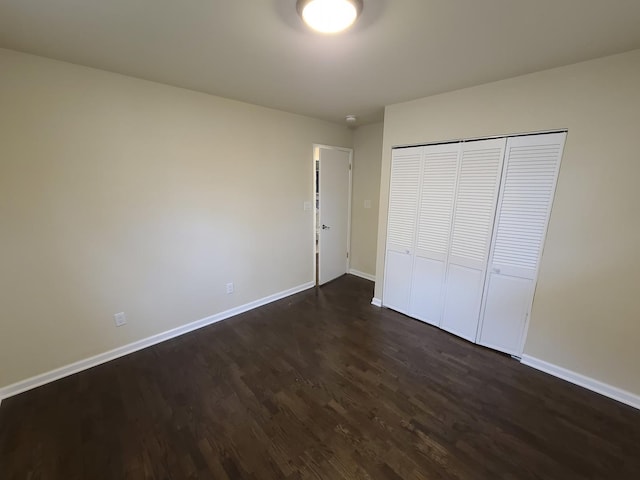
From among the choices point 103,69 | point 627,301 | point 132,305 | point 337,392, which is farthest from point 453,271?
point 103,69

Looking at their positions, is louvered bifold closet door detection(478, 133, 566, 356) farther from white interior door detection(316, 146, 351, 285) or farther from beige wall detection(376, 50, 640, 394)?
white interior door detection(316, 146, 351, 285)

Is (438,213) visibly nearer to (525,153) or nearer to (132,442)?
(525,153)

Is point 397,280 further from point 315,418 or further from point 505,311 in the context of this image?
point 315,418

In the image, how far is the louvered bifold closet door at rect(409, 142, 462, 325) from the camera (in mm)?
2553

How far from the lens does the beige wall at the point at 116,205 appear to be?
5.98 ft

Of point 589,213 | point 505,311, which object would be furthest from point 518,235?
point 505,311

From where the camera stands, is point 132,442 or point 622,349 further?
point 622,349

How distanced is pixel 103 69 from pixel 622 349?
4.41 metres

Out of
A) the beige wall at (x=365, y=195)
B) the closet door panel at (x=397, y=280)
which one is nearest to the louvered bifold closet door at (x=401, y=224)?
the closet door panel at (x=397, y=280)

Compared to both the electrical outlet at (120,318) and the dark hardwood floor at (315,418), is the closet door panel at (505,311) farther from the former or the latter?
the electrical outlet at (120,318)

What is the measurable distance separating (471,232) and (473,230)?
0.03 meters

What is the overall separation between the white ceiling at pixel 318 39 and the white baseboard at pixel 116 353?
232 centimetres

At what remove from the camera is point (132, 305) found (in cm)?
237

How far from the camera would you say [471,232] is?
8.09 ft
